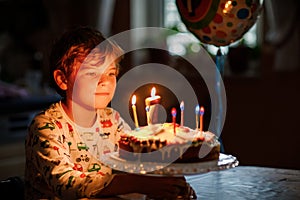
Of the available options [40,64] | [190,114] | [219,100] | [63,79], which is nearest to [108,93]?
[63,79]

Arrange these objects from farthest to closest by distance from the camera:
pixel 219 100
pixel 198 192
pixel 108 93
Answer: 1. pixel 219 100
2. pixel 198 192
3. pixel 108 93

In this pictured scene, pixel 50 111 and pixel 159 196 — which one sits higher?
pixel 50 111

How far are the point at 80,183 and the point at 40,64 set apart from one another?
4.68m

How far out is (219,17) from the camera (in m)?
2.86

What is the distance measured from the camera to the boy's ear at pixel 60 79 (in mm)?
1703

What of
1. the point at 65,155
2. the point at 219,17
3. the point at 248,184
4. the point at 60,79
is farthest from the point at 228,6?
the point at 65,155

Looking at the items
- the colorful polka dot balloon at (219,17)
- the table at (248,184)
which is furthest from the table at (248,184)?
the colorful polka dot balloon at (219,17)

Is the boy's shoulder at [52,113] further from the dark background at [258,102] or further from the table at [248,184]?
the dark background at [258,102]

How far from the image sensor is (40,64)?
6.13m

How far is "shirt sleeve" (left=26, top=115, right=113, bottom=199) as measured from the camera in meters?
1.55

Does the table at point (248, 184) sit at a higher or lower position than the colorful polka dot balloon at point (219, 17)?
lower

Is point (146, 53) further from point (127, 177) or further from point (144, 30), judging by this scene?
point (127, 177)

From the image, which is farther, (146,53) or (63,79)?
(146,53)

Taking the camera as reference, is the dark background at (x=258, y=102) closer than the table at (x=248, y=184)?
No
